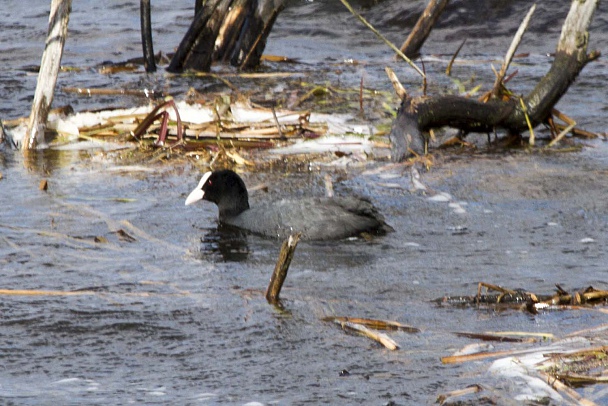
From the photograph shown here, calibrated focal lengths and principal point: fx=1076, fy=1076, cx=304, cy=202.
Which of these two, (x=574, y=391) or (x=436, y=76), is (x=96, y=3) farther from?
(x=574, y=391)

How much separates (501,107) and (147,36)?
16.6 feet

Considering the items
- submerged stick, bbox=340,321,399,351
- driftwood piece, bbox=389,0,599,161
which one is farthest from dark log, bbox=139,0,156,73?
submerged stick, bbox=340,321,399,351

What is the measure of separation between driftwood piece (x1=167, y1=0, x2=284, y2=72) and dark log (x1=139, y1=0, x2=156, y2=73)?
25 cm

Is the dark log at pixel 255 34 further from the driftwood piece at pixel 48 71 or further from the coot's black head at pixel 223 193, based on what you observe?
the coot's black head at pixel 223 193

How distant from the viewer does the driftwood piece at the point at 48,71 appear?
9.40 meters

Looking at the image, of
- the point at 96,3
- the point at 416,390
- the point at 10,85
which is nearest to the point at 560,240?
the point at 416,390

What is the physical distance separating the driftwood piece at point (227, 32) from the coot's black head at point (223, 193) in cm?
513

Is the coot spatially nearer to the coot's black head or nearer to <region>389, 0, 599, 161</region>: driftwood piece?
the coot's black head

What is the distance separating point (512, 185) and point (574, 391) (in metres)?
4.56

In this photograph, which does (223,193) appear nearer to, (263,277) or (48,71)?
(263,277)

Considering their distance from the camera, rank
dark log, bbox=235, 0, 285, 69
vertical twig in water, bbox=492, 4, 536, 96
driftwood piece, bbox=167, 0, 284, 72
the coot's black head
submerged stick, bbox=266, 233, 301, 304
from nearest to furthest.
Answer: submerged stick, bbox=266, 233, 301, 304
the coot's black head
vertical twig in water, bbox=492, 4, 536, 96
driftwood piece, bbox=167, 0, 284, 72
dark log, bbox=235, 0, 285, 69

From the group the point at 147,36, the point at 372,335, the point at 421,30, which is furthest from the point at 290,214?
the point at 421,30

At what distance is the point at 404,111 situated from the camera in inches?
385

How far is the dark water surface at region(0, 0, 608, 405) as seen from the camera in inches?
178
